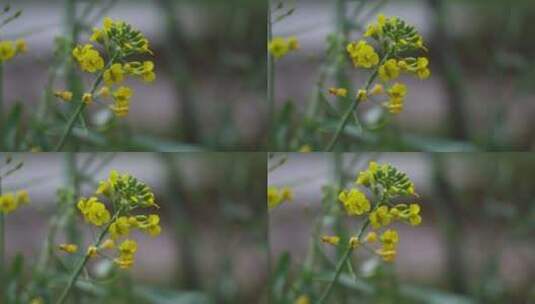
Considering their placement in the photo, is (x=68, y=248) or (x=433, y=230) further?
(x=433, y=230)

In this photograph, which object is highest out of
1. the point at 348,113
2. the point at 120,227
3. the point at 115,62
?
the point at 115,62

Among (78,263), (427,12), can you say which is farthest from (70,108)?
(427,12)

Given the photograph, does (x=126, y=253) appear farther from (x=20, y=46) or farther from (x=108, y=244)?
(x=20, y=46)

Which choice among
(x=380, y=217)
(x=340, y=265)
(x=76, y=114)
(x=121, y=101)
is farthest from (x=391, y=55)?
(x=76, y=114)

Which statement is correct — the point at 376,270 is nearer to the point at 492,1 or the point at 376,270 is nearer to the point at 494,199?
the point at 494,199

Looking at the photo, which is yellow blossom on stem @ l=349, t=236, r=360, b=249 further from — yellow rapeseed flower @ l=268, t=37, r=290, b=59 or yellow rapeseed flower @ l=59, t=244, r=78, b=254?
yellow rapeseed flower @ l=59, t=244, r=78, b=254

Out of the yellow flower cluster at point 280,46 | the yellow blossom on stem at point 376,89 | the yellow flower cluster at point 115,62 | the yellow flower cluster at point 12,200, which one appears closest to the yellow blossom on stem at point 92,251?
the yellow flower cluster at point 12,200
